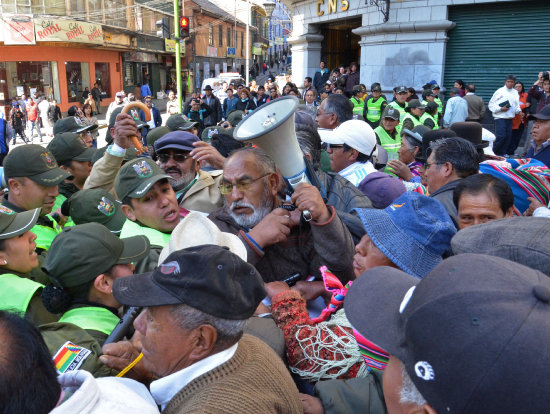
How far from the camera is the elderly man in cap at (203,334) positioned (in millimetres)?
1416

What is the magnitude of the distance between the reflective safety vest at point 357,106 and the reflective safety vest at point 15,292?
9.91 meters

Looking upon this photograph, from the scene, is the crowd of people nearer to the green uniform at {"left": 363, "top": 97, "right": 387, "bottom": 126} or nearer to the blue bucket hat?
the blue bucket hat

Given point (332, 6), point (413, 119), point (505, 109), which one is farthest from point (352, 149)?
point (332, 6)

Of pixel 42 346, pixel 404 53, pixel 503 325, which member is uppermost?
pixel 404 53

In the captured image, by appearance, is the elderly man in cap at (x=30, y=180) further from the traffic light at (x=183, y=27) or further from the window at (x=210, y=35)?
the window at (x=210, y=35)

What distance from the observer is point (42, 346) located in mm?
1225

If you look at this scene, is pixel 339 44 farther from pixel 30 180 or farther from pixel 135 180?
pixel 135 180

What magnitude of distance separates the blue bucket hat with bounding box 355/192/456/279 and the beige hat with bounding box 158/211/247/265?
Result: 2.16 ft

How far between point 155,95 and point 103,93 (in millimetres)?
8440

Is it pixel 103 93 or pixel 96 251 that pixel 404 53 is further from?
pixel 103 93

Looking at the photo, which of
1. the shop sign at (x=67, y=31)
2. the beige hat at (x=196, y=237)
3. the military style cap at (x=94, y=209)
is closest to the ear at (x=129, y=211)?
the military style cap at (x=94, y=209)

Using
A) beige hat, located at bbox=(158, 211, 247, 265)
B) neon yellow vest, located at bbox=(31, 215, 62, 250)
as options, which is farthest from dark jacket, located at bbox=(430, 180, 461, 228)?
neon yellow vest, located at bbox=(31, 215, 62, 250)

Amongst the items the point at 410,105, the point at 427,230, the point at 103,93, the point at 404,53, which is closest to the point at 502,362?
the point at 427,230

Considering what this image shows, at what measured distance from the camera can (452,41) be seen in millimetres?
13164
